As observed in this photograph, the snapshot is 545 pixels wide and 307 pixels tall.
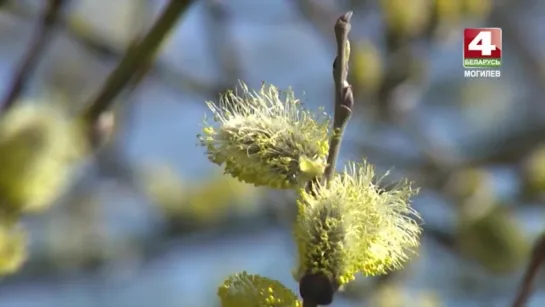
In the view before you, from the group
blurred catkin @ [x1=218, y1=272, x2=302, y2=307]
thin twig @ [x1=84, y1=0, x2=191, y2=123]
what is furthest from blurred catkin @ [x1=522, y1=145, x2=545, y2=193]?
blurred catkin @ [x1=218, y1=272, x2=302, y2=307]

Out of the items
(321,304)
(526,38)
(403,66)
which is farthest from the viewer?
(526,38)

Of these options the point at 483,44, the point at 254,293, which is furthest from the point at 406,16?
the point at 254,293

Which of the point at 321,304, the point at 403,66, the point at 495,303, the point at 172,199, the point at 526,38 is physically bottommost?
the point at 321,304

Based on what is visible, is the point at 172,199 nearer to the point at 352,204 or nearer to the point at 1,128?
the point at 1,128

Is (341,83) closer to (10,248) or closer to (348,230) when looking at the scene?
(348,230)

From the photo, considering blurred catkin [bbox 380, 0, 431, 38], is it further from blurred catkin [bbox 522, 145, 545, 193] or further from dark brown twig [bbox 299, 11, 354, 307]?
dark brown twig [bbox 299, 11, 354, 307]

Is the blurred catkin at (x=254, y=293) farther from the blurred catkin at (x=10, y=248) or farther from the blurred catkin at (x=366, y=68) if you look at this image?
the blurred catkin at (x=366, y=68)

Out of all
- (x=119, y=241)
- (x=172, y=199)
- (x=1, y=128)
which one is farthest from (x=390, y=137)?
(x=1, y=128)
